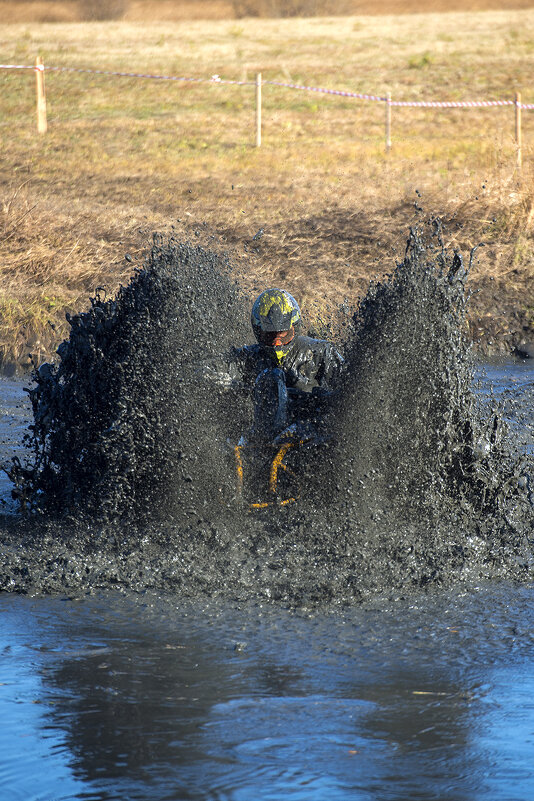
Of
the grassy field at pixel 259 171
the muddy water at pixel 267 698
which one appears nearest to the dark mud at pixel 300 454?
the muddy water at pixel 267 698

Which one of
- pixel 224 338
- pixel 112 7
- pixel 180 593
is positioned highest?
→ pixel 112 7

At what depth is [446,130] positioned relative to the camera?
93.5 ft

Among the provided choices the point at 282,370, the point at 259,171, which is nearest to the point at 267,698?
the point at 282,370

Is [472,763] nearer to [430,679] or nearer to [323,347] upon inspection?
[430,679]

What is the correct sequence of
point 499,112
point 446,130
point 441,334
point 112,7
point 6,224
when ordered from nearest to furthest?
point 441,334 → point 6,224 → point 446,130 → point 499,112 → point 112,7

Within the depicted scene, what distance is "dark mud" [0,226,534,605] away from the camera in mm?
6758

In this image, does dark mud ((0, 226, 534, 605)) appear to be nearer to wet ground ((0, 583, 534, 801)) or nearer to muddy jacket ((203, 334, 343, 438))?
muddy jacket ((203, 334, 343, 438))

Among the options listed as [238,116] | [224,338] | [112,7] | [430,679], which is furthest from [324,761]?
[112,7]

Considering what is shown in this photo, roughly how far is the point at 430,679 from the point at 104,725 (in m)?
1.50

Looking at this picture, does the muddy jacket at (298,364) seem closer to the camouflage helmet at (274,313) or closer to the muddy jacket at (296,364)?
the muddy jacket at (296,364)

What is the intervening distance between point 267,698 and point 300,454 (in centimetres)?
260

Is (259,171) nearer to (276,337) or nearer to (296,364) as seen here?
(296,364)

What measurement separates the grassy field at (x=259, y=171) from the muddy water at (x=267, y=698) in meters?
3.33

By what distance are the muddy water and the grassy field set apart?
3329mm
